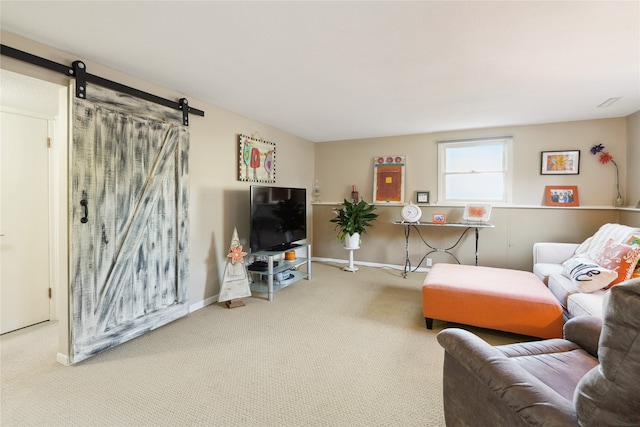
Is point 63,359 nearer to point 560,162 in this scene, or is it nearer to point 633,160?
point 560,162

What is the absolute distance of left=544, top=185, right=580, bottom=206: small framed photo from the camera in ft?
13.2

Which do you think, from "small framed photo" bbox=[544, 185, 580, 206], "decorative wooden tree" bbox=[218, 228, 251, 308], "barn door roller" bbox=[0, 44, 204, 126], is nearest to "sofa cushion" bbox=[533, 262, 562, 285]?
"small framed photo" bbox=[544, 185, 580, 206]

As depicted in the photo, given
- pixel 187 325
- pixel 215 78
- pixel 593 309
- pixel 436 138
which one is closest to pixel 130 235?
pixel 187 325

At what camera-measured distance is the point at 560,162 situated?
13.3 ft

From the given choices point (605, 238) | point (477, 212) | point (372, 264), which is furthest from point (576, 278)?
point (372, 264)

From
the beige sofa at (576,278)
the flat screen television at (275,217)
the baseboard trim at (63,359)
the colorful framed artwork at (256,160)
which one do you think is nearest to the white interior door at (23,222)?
the baseboard trim at (63,359)

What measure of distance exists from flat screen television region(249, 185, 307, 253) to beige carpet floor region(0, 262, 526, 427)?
89 cm

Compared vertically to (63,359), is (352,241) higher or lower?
higher

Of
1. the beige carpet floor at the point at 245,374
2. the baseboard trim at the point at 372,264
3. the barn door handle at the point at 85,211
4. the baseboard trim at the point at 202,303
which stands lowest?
the beige carpet floor at the point at 245,374

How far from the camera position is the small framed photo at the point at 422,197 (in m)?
4.82

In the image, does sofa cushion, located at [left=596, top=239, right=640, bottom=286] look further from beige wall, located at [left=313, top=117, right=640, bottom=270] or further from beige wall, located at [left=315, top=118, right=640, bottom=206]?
beige wall, located at [left=315, top=118, right=640, bottom=206]

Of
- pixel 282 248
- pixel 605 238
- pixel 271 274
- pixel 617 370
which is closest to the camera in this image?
pixel 617 370

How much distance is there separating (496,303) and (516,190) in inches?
101

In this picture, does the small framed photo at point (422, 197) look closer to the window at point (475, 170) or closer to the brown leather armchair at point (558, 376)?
the window at point (475, 170)
